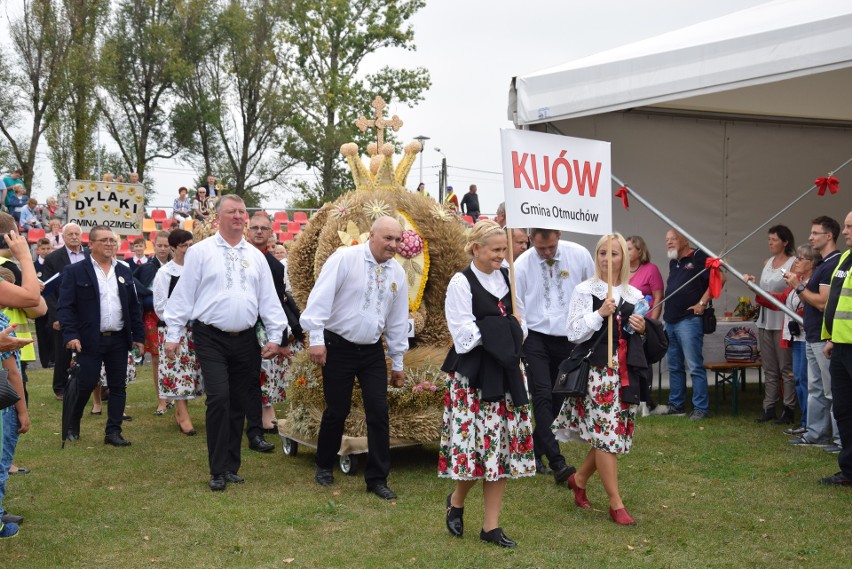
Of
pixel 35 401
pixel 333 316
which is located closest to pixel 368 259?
pixel 333 316

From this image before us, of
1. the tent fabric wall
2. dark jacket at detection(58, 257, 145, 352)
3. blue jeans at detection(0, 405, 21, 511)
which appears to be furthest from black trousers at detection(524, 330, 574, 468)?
the tent fabric wall

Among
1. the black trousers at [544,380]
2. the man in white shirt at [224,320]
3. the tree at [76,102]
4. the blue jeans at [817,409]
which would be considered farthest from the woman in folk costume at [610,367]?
the tree at [76,102]

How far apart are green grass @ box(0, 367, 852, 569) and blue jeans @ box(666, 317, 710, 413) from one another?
122 centimetres

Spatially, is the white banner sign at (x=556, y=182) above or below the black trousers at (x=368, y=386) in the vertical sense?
above

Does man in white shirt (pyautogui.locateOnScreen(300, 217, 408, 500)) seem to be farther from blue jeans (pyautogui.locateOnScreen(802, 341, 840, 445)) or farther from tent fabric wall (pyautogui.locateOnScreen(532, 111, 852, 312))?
tent fabric wall (pyautogui.locateOnScreen(532, 111, 852, 312))

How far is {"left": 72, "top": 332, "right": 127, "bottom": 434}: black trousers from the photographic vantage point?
820 centimetres

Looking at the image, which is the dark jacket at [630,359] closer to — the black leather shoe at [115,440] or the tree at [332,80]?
the black leather shoe at [115,440]

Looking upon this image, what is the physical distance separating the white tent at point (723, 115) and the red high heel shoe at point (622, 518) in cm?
368

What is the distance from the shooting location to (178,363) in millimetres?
8664

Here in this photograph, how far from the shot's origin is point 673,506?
6.28 meters

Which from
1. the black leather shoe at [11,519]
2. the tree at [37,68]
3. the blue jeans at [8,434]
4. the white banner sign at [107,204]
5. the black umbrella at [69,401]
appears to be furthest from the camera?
the tree at [37,68]

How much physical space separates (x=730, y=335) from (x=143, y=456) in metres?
6.23

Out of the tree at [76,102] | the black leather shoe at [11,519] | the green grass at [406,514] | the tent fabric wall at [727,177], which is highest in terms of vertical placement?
the tree at [76,102]

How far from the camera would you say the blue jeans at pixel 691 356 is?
9.68m
